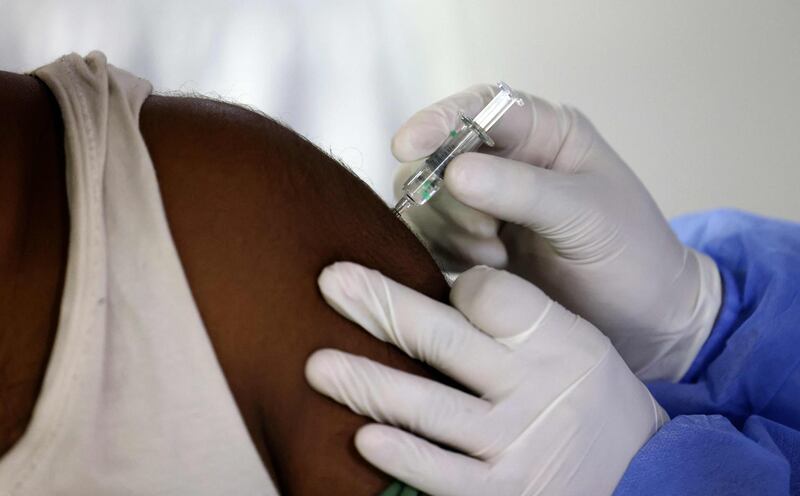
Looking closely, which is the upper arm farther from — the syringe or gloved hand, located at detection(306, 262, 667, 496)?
the syringe

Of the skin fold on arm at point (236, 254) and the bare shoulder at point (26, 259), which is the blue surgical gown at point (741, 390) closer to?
the skin fold on arm at point (236, 254)

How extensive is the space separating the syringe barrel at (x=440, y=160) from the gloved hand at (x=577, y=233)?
0.16 feet

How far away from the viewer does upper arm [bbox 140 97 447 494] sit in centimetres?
74

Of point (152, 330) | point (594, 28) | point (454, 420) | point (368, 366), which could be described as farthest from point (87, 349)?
point (594, 28)

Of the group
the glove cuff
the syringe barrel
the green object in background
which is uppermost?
the syringe barrel

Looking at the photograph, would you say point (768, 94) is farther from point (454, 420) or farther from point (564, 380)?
point (454, 420)

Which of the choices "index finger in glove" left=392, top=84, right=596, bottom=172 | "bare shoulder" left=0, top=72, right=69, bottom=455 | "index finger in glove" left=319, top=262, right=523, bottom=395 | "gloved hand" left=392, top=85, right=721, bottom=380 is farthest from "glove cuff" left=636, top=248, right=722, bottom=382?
"bare shoulder" left=0, top=72, right=69, bottom=455

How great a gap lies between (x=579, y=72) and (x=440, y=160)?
116 cm

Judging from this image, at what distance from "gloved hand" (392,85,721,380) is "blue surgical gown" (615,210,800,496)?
6 centimetres

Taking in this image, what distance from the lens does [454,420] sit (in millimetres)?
843

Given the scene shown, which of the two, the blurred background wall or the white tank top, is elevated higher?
the blurred background wall

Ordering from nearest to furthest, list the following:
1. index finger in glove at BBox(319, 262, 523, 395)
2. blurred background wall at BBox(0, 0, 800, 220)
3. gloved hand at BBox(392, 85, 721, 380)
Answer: index finger in glove at BBox(319, 262, 523, 395)
gloved hand at BBox(392, 85, 721, 380)
blurred background wall at BBox(0, 0, 800, 220)

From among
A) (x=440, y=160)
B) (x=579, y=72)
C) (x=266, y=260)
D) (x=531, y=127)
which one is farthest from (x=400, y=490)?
(x=579, y=72)

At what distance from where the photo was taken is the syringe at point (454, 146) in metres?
0.94
